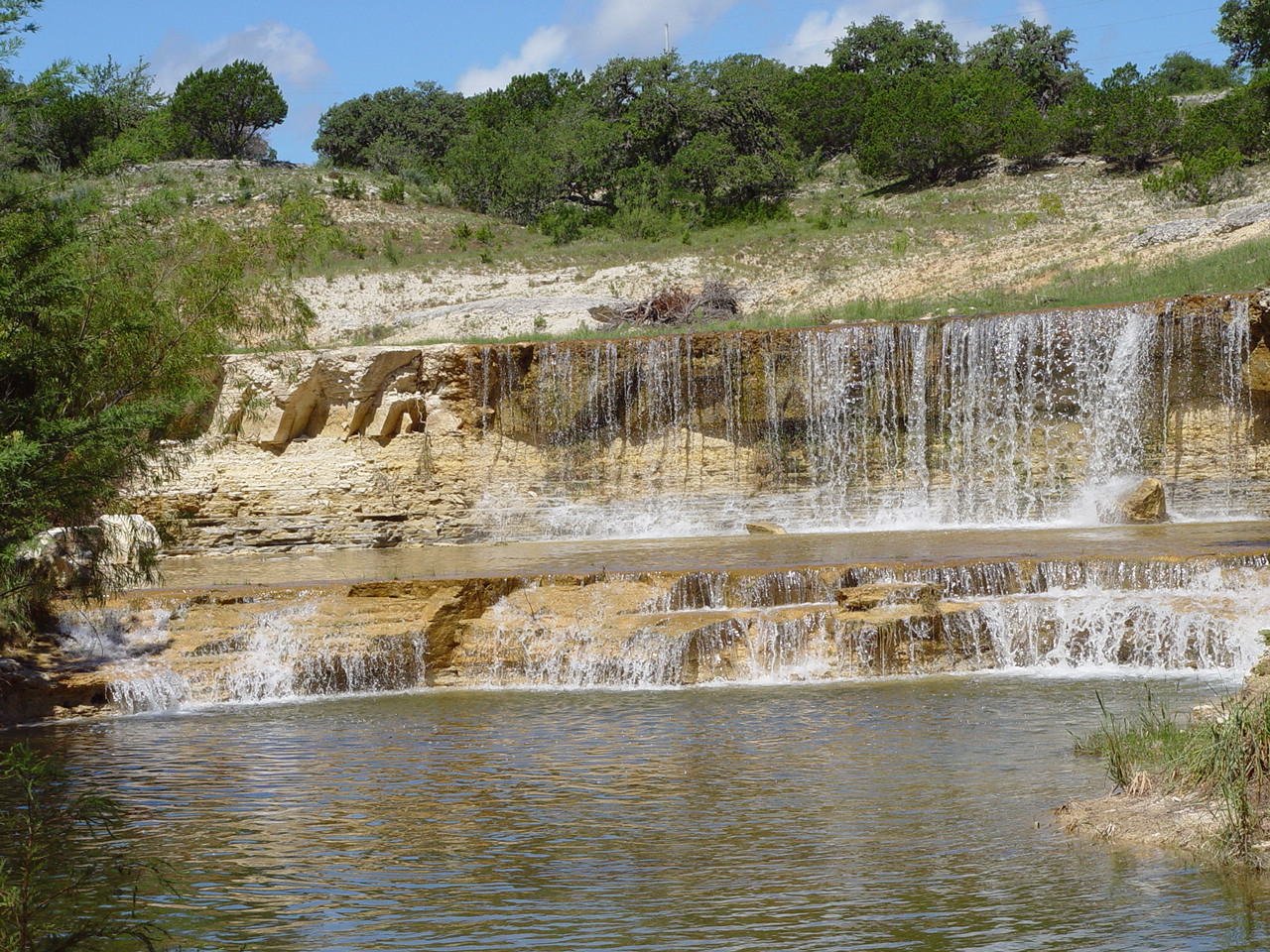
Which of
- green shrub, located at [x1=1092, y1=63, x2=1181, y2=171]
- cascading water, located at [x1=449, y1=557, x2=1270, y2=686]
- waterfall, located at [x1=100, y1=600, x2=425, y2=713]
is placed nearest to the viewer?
cascading water, located at [x1=449, y1=557, x2=1270, y2=686]

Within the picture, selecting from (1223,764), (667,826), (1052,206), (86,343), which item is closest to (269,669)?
(86,343)

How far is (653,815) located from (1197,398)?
51.7 feet

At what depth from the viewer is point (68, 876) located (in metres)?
6.95

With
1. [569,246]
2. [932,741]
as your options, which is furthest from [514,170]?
[932,741]

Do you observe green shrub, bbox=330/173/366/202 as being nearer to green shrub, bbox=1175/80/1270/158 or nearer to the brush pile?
the brush pile

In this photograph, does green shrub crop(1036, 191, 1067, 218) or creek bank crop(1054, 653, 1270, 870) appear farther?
green shrub crop(1036, 191, 1067, 218)

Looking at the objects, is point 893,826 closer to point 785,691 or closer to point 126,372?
point 785,691

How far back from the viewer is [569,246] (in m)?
39.4

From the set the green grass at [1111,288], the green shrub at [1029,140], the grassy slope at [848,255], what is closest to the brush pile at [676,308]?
the grassy slope at [848,255]

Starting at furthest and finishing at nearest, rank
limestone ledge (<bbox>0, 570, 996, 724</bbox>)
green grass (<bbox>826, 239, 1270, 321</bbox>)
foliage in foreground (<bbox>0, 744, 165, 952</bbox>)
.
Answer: green grass (<bbox>826, 239, 1270, 321</bbox>)
limestone ledge (<bbox>0, 570, 996, 724</bbox>)
foliage in foreground (<bbox>0, 744, 165, 952</bbox>)

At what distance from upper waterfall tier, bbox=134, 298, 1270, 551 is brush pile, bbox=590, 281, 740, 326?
691 centimetres

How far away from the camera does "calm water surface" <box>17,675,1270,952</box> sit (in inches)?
249

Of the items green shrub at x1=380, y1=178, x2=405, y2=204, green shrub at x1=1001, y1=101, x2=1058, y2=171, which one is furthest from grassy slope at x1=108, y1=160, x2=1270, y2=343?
green shrub at x1=380, y1=178, x2=405, y2=204

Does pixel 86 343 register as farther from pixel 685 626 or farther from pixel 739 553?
pixel 739 553
